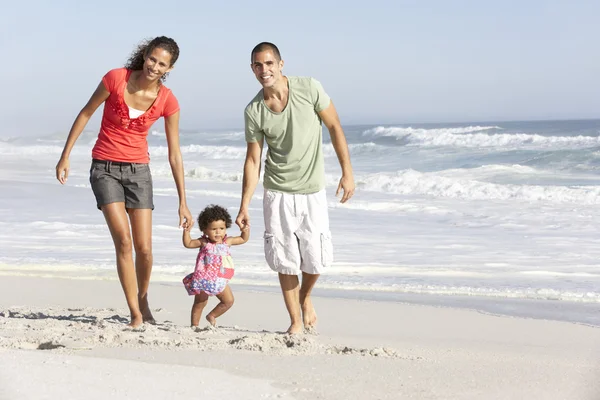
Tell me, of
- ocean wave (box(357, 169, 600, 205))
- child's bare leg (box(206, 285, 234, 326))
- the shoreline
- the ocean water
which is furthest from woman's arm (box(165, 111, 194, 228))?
ocean wave (box(357, 169, 600, 205))

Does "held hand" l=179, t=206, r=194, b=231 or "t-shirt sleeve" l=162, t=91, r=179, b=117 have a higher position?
"t-shirt sleeve" l=162, t=91, r=179, b=117

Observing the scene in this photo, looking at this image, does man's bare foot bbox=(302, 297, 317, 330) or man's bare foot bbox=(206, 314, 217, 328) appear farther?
man's bare foot bbox=(206, 314, 217, 328)

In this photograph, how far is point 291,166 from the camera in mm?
4891

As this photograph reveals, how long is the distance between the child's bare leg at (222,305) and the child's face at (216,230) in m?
0.31

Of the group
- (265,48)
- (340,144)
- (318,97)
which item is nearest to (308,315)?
(340,144)

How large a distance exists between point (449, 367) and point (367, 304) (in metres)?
2.30

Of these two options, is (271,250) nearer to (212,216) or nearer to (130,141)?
(212,216)

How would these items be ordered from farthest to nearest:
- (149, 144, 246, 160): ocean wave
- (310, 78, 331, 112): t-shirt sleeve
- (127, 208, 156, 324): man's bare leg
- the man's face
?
(149, 144, 246, 160): ocean wave
(127, 208, 156, 324): man's bare leg
(310, 78, 331, 112): t-shirt sleeve
the man's face

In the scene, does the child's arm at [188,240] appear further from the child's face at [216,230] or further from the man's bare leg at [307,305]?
the man's bare leg at [307,305]

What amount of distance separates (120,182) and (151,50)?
0.80 metres

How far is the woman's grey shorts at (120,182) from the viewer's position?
16.6 ft

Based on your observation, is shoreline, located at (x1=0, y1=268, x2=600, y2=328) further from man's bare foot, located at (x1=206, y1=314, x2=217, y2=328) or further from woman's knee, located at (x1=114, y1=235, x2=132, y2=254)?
woman's knee, located at (x1=114, y1=235, x2=132, y2=254)

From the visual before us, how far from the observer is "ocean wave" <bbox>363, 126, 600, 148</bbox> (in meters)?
33.8

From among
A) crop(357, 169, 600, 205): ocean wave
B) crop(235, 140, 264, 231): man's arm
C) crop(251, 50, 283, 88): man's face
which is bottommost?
crop(357, 169, 600, 205): ocean wave
